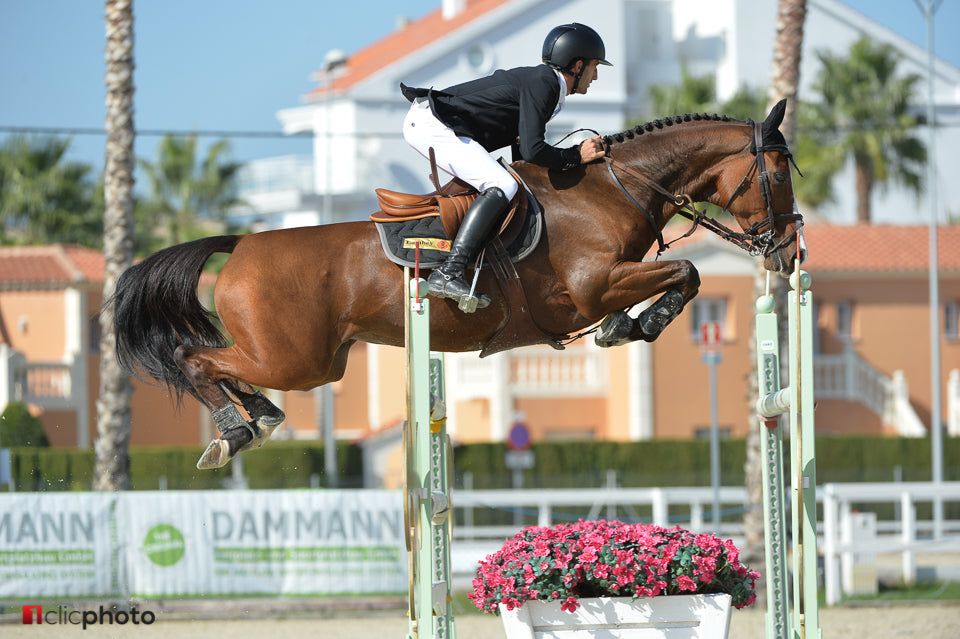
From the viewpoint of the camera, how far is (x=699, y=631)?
203 inches

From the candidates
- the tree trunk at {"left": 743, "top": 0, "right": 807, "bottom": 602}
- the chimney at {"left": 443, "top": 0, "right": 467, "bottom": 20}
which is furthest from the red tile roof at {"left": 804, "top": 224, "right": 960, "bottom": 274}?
the chimney at {"left": 443, "top": 0, "right": 467, "bottom": 20}

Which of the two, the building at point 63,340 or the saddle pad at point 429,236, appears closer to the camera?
the saddle pad at point 429,236

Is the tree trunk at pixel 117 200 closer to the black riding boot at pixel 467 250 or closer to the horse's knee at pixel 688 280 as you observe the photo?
the black riding boot at pixel 467 250

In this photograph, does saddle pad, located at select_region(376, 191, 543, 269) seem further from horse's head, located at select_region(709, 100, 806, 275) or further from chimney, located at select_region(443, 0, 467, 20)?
chimney, located at select_region(443, 0, 467, 20)

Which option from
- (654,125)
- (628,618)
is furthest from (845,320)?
(628,618)

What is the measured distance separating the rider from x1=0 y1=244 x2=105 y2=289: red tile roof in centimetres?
2505

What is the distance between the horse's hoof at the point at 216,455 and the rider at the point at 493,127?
3.70 ft

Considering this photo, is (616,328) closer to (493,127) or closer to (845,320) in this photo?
(493,127)

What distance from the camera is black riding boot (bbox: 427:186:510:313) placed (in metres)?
5.11

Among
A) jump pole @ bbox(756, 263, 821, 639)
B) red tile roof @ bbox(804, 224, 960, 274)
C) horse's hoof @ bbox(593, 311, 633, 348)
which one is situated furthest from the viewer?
red tile roof @ bbox(804, 224, 960, 274)

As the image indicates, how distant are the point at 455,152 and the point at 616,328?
3.63 ft

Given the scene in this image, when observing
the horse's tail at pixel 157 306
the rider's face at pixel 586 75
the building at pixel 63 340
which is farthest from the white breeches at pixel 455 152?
the building at pixel 63 340

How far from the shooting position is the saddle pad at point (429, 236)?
17.3 feet

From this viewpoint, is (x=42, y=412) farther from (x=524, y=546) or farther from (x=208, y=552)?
(x=524, y=546)
